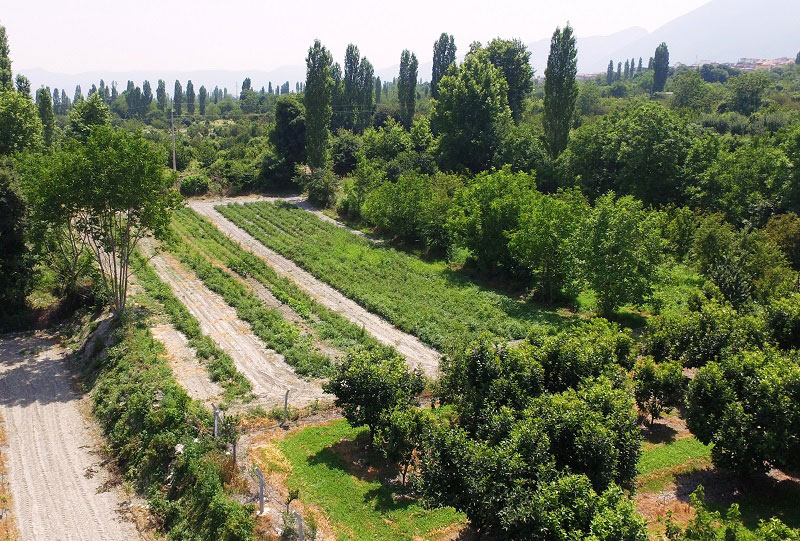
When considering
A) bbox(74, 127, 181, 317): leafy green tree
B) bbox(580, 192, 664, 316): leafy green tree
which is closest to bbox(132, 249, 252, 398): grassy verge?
bbox(74, 127, 181, 317): leafy green tree

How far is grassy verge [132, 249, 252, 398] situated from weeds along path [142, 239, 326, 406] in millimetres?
513

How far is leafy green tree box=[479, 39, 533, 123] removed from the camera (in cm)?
7850

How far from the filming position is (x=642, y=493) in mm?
17562

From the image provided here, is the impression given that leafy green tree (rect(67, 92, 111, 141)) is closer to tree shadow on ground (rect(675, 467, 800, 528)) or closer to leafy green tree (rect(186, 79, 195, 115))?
tree shadow on ground (rect(675, 467, 800, 528))

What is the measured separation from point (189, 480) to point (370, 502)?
5.96 m

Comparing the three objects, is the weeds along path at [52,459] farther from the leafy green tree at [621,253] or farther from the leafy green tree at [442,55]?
the leafy green tree at [442,55]

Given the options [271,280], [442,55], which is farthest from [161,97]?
[271,280]

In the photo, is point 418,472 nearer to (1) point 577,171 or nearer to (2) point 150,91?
(1) point 577,171

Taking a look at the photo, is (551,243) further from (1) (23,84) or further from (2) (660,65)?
(2) (660,65)

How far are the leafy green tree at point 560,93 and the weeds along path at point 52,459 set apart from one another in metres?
48.5

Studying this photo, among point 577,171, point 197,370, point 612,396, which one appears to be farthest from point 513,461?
point 577,171

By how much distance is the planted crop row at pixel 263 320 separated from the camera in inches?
1028

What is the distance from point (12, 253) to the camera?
1202 inches

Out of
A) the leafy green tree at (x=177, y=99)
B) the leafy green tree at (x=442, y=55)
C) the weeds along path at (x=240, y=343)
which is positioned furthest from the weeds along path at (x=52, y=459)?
the leafy green tree at (x=177, y=99)
